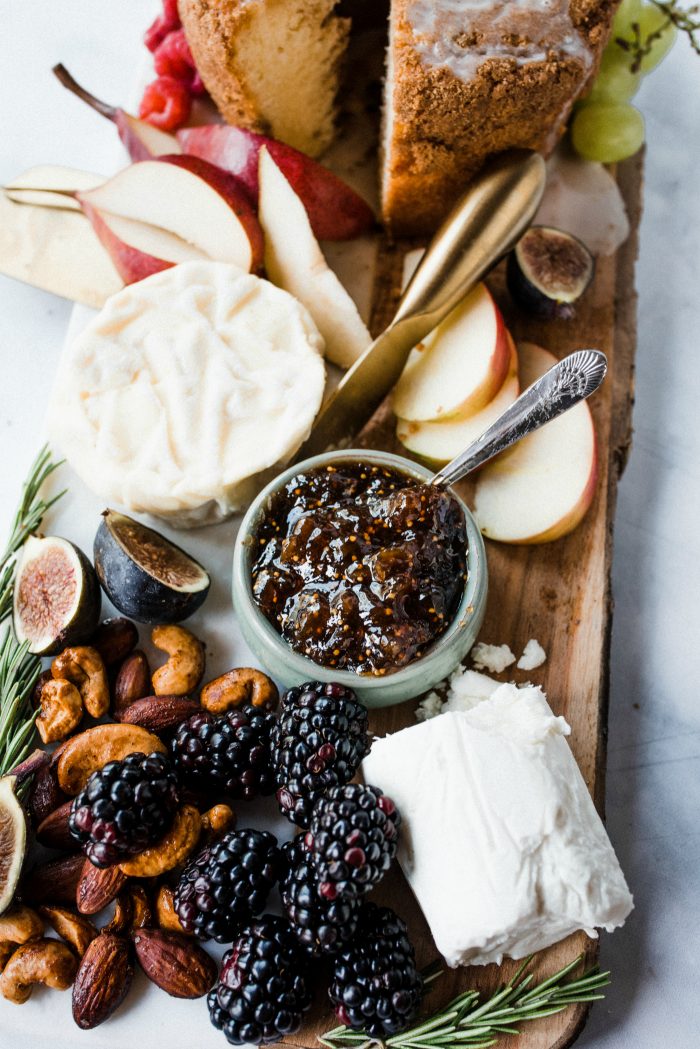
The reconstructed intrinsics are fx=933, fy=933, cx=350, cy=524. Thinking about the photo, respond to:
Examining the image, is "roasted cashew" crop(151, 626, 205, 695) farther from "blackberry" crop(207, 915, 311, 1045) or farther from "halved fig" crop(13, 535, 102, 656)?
"blackberry" crop(207, 915, 311, 1045)

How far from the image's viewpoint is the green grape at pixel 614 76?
2.66 m

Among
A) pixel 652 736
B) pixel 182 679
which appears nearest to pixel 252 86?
pixel 182 679

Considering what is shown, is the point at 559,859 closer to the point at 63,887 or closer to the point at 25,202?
the point at 63,887

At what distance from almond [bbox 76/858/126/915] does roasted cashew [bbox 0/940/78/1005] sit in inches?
3.7

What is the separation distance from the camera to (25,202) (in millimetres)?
2701

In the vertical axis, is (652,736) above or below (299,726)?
below

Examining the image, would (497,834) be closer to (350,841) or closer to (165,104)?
(350,841)

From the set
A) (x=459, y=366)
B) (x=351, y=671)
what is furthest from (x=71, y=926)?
(x=459, y=366)

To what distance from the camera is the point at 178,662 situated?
2.18 metres

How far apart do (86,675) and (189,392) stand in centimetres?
72

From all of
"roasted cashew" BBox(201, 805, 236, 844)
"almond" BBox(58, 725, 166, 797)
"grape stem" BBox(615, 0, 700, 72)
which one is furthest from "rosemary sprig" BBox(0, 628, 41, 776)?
"grape stem" BBox(615, 0, 700, 72)

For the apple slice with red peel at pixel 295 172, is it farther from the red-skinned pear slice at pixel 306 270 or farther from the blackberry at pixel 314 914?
the blackberry at pixel 314 914

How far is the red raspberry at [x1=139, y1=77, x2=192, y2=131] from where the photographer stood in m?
2.77

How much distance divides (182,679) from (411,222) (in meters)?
1.48
